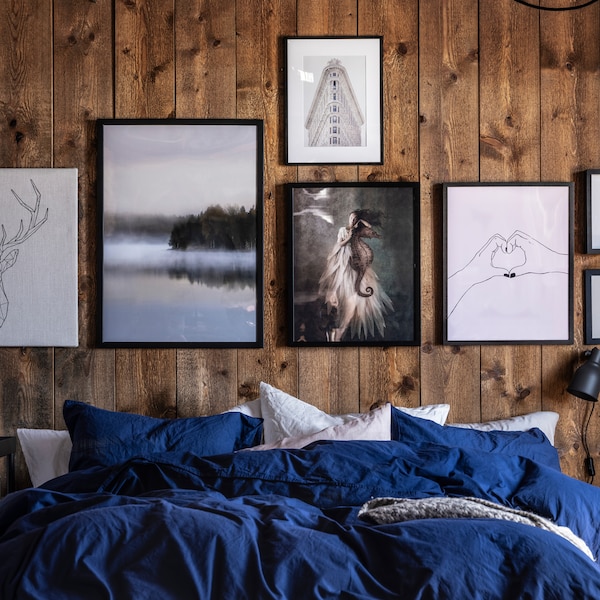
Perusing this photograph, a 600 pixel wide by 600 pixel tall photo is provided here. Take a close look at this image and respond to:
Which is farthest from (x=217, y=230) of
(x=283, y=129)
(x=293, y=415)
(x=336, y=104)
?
(x=293, y=415)

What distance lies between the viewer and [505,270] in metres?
2.64

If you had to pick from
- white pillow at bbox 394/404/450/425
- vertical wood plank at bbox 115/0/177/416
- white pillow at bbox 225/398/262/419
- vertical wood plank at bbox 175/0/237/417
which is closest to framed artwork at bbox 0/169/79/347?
vertical wood plank at bbox 115/0/177/416

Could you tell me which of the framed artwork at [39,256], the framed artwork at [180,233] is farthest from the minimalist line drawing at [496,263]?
the framed artwork at [39,256]

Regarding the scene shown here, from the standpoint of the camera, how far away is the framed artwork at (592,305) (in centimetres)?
266

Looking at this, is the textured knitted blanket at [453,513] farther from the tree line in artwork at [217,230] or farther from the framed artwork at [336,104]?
the framed artwork at [336,104]

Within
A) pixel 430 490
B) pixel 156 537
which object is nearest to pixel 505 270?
pixel 430 490

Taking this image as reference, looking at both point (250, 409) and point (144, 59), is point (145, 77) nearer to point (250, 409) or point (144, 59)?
point (144, 59)

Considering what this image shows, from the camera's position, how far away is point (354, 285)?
8.69ft

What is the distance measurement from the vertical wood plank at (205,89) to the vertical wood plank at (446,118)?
79cm

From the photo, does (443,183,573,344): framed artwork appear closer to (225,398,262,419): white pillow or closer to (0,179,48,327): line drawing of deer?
(225,398,262,419): white pillow

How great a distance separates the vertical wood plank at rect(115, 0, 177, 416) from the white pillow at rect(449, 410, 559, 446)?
4.03 ft

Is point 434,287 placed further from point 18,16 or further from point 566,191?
point 18,16

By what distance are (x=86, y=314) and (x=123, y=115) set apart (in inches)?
32.8

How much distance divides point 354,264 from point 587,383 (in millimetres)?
1011
